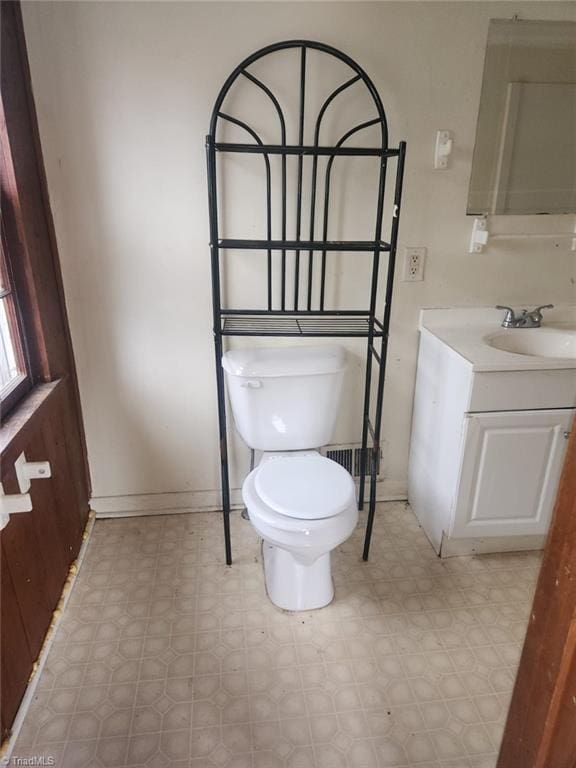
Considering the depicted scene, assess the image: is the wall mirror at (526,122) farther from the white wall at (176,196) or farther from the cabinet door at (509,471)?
the cabinet door at (509,471)

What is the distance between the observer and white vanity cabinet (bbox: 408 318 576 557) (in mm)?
1618

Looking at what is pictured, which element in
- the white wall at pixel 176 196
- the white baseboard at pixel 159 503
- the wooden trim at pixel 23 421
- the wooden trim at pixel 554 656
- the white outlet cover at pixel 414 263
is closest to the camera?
the wooden trim at pixel 554 656

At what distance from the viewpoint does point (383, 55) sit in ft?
5.27

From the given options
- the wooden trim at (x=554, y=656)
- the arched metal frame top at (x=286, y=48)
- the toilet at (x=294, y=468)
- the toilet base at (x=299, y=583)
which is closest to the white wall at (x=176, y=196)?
the arched metal frame top at (x=286, y=48)

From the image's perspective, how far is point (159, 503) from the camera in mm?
2104

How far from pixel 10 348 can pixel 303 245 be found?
950 mm

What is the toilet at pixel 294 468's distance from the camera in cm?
145

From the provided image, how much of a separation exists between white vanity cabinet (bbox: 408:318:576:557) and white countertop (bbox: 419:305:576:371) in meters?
0.02

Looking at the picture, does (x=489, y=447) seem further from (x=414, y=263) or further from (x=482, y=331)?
(x=414, y=263)

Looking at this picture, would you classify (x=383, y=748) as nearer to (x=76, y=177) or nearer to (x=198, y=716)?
(x=198, y=716)

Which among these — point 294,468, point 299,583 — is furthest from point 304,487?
point 299,583

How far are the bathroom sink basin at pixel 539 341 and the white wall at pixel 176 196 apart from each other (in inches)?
6.3

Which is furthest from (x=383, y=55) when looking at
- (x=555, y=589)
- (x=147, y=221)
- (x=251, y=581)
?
(x=251, y=581)

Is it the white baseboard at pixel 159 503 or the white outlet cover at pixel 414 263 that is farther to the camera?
the white baseboard at pixel 159 503
